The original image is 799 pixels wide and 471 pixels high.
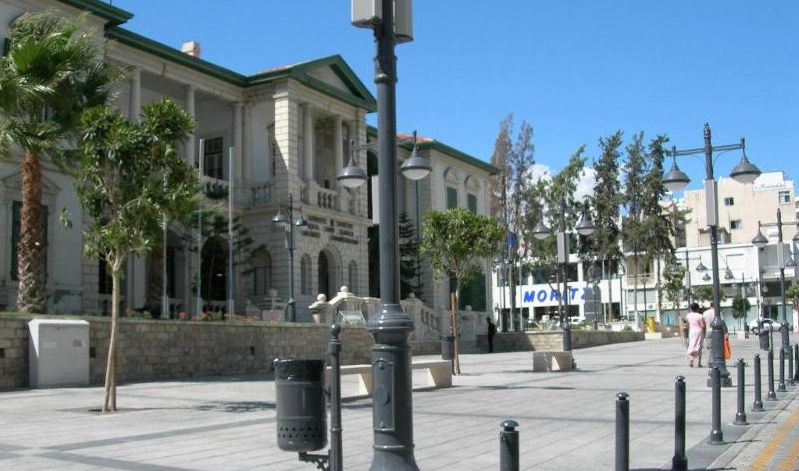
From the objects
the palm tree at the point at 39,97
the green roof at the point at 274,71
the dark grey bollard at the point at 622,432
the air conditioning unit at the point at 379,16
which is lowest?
the dark grey bollard at the point at 622,432

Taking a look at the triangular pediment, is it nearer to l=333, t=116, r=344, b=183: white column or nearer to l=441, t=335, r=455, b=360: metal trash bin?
l=333, t=116, r=344, b=183: white column

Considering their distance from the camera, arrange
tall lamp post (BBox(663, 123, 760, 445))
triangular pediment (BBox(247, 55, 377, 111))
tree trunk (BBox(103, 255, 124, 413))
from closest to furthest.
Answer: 1. tree trunk (BBox(103, 255, 124, 413))
2. tall lamp post (BBox(663, 123, 760, 445))
3. triangular pediment (BBox(247, 55, 377, 111))

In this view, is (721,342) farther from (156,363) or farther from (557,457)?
(156,363)

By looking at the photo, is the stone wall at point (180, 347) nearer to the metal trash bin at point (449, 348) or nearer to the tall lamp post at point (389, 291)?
the metal trash bin at point (449, 348)

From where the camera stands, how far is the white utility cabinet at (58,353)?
57.7ft

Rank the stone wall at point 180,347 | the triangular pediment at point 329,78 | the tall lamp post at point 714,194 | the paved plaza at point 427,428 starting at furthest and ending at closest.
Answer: the triangular pediment at point 329,78 → the stone wall at point 180,347 → the tall lamp post at point 714,194 → the paved plaza at point 427,428

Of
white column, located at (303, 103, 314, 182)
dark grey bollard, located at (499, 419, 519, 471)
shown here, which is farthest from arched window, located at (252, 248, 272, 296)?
dark grey bollard, located at (499, 419, 519, 471)

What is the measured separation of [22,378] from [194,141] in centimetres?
2061

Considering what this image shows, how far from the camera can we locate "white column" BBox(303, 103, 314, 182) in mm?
37125

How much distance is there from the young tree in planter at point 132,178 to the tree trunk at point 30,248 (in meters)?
5.76

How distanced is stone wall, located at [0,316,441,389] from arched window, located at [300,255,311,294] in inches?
342

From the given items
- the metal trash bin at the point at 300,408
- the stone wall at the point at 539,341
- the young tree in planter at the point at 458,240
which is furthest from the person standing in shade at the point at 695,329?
the stone wall at the point at 539,341

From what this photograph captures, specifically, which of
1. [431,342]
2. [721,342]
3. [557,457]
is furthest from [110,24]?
[557,457]

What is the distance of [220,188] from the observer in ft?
115
